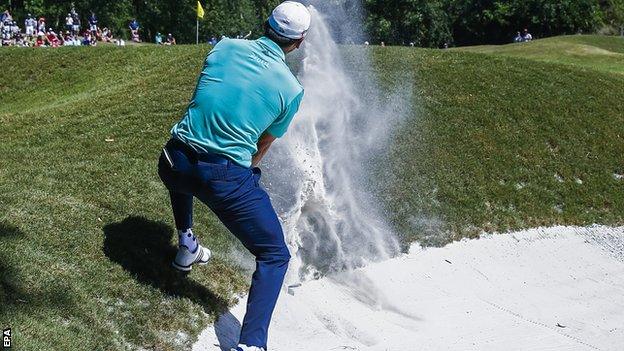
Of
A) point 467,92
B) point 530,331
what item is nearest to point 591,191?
point 467,92

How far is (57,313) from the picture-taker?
5.71 metres

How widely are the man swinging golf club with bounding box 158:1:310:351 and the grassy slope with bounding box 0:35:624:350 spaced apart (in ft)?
3.58

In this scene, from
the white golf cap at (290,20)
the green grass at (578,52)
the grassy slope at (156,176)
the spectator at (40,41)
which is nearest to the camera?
the white golf cap at (290,20)

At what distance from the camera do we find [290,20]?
18.0 ft

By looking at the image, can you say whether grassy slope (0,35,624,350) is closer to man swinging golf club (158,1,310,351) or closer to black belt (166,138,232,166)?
man swinging golf club (158,1,310,351)

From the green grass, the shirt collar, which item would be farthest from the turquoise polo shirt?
the green grass

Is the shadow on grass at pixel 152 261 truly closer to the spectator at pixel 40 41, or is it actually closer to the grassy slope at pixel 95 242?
the grassy slope at pixel 95 242

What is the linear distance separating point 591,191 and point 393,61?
18.1 feet

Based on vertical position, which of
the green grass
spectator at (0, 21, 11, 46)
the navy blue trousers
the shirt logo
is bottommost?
spectator at (0, 21, 11, 46)

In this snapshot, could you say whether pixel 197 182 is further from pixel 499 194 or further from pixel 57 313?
pixel 499 194

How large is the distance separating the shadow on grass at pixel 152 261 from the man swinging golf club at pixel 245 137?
131cm

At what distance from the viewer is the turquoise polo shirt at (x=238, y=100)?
17.6 feet

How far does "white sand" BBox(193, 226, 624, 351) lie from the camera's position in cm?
721

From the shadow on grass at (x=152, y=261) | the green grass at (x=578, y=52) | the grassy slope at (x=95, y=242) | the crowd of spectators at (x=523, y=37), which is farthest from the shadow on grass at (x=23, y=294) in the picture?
the crowd of spectators at (x=523, y=37)
